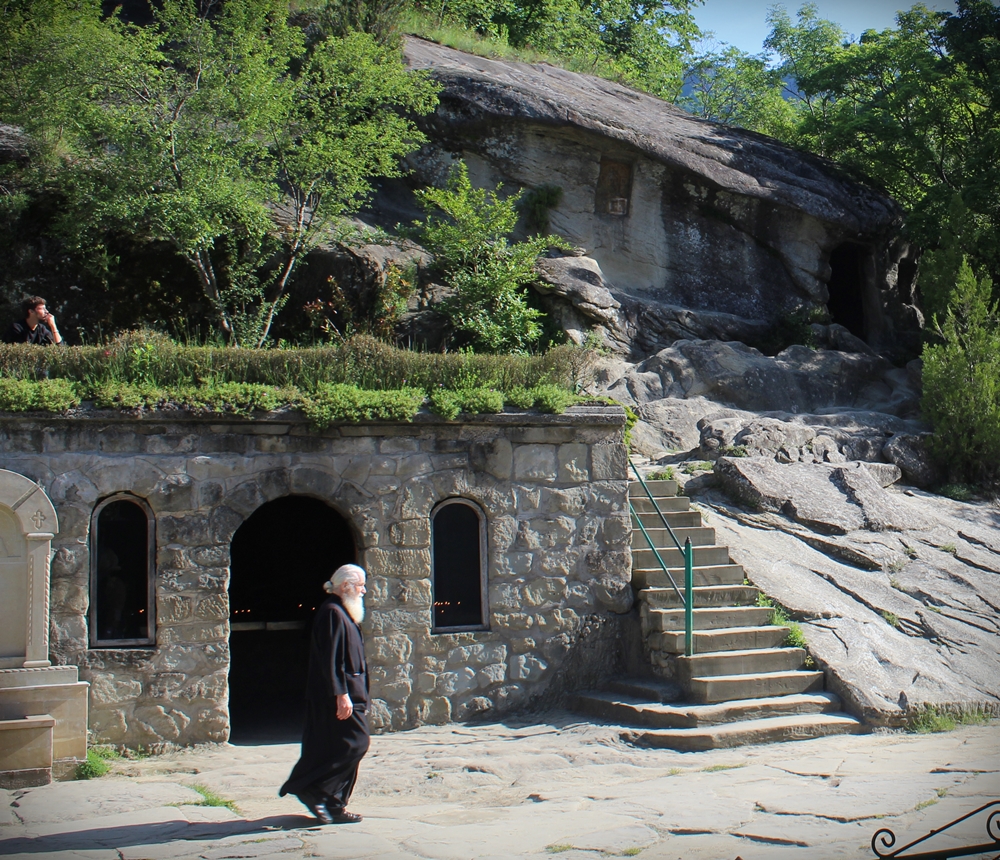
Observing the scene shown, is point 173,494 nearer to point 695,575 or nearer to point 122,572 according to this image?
point 122,572

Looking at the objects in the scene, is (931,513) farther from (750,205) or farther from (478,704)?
(750,205)

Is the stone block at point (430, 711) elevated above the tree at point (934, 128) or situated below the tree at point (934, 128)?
below

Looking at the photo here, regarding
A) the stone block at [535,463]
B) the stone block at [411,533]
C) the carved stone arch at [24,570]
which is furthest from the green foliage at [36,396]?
the stone block at [535,463]

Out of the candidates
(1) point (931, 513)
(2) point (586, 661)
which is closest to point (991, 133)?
(1) point (931, 513)

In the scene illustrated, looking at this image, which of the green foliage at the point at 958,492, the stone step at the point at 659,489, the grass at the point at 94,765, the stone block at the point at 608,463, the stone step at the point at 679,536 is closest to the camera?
the grass at the point at 94,765

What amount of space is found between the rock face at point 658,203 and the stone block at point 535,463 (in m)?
6.84

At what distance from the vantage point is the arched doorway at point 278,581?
1159 cm

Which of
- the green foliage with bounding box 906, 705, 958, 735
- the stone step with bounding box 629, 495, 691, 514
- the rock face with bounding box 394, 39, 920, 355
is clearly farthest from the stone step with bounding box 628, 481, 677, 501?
the rock face with bounding box 394, 39, 920, 355

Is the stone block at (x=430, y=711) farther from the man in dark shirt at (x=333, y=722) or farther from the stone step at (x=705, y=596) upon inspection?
the man in dark shirt at (x=333, y=722)

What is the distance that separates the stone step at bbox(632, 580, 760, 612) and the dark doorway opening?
36.7 feet

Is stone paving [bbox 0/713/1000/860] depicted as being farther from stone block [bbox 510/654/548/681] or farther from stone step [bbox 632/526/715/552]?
stone step [bbox 632/526/715/552]

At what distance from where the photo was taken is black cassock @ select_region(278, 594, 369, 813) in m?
5.91

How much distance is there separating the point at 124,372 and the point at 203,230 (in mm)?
4315

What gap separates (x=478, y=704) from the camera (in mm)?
9125
